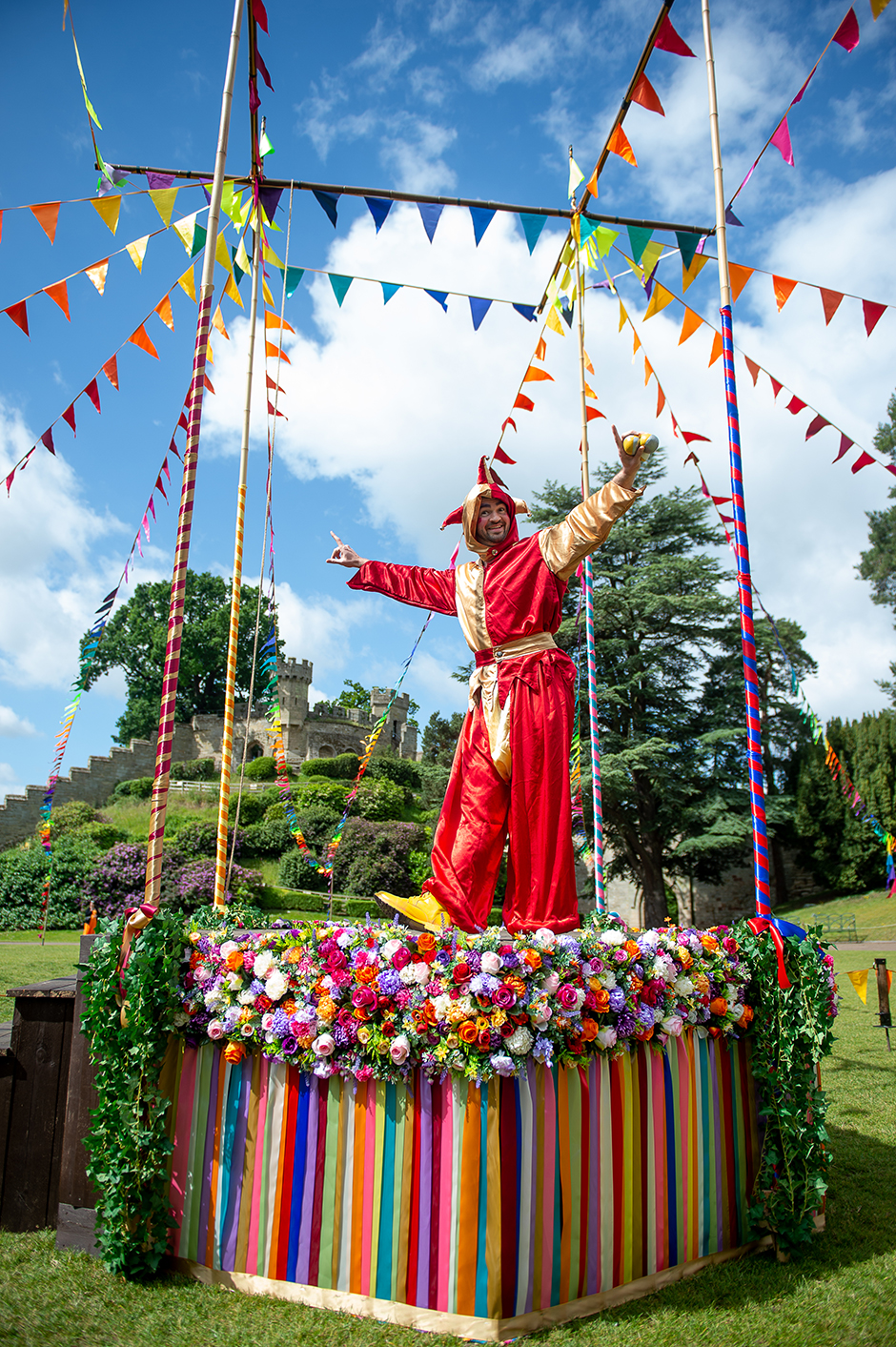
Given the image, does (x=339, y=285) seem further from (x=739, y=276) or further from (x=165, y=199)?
(x=739, y=276)

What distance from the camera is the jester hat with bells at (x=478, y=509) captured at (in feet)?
14.2

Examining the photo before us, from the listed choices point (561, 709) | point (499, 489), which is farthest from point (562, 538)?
point (561, 709)

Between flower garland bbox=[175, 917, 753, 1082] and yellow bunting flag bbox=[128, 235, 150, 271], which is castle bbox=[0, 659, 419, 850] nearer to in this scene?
yellow bunting flag bbox=[128, 235, 150, 271]

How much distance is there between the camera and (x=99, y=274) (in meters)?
4.87

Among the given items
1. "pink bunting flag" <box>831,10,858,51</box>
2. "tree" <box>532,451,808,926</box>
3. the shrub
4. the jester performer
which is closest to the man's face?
the jester performer

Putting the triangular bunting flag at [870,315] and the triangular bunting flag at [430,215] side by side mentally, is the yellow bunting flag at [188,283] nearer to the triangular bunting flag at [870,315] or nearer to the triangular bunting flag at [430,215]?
the triangular bunting flag at [430,215]

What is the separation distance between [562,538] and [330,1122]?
8.82 feet

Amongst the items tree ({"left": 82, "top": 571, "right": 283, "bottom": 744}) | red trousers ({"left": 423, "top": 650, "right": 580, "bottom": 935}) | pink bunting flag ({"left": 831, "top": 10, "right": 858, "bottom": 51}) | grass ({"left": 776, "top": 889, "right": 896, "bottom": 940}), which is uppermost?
tree ({"left": 82, "top": 571, "right": 283, "bottom": 744})

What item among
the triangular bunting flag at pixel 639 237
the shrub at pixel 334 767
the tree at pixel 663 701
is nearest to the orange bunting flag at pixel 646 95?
the triangular bunting flag at pixel 639 237

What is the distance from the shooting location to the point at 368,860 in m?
20.1

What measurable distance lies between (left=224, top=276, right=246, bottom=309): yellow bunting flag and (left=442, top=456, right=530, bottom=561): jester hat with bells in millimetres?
2577

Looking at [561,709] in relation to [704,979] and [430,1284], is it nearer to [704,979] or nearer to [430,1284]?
[704,979]

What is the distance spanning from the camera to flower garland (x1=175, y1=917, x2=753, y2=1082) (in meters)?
2.89

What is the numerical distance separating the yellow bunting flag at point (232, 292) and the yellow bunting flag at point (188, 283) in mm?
266
